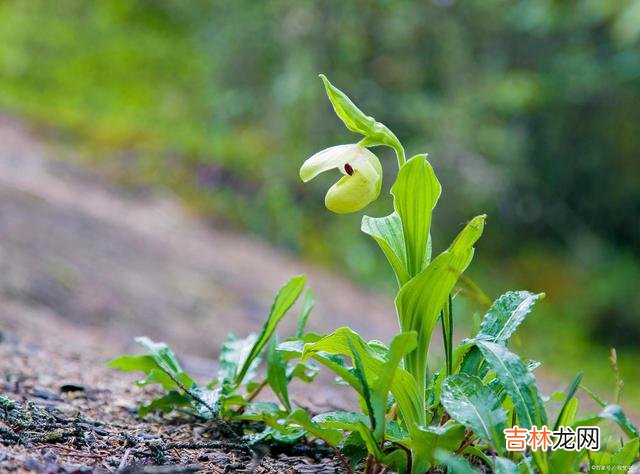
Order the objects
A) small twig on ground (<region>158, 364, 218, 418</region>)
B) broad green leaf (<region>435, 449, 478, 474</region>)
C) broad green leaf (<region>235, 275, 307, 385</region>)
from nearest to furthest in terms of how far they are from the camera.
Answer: broad green leaf (<region>435, 449, 478, 474</region>), small twig on ground (<region>158, 364, 218, 418</region>), broad green leaf (<region>235, 275, 307, 385</region>)

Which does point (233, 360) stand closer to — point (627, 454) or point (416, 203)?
point (416, 203)

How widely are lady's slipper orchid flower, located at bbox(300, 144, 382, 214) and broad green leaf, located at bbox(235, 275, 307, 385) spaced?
32 centimetres

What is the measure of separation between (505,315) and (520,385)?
196mm

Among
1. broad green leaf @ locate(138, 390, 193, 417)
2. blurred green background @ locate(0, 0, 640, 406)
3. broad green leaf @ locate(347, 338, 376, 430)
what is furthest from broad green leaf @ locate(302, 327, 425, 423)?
blurred green background @ locate(0, 0, 640, 406)

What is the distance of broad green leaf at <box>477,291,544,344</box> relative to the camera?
1.37 meters

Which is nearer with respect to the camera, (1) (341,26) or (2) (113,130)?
(1) (341,26)

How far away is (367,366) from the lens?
135 cm

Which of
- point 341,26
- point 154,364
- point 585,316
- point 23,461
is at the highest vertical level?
point 341,26

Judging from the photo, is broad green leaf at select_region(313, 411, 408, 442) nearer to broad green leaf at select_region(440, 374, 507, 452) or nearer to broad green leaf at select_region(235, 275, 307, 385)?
broad green leaf at select_region(440, 374, 507, 452)

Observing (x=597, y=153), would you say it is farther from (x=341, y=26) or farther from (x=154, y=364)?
(x=154, y=364)

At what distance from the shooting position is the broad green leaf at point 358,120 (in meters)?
1.33

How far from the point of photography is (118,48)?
368 inches

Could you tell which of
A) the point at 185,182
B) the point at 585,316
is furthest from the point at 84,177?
the point at 585,316

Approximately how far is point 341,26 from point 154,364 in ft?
16.5
